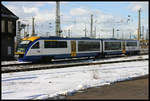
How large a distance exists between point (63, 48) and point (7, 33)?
8653 millimetres

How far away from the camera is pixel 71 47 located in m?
23.7

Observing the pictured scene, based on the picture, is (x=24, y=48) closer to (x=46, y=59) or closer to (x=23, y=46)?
(x=23, y=46)

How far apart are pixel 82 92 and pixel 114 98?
1.35 m

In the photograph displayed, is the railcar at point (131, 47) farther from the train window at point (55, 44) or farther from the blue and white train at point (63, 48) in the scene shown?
the train window at point (55, 44)

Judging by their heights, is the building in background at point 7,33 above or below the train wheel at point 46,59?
above

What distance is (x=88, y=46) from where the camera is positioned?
1009 inches

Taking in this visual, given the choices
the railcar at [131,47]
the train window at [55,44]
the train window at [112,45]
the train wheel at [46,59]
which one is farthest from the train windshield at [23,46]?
the railcar at [131,47]

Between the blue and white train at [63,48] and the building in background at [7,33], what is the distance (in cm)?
647

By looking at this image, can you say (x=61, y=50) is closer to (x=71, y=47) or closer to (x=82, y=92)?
(x=71, y=47)

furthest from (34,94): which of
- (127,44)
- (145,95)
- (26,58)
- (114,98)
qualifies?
(127,44)

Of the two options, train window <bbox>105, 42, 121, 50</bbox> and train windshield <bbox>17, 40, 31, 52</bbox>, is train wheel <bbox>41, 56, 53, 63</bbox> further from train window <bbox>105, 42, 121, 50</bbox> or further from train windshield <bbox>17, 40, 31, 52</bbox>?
train window <bbox>105, 42, 121, 50</bbox>

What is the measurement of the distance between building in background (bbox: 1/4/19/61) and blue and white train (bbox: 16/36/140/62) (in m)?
6.47

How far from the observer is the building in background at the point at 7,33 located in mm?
A: 26733

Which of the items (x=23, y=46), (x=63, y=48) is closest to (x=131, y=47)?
(x=63, y=48)
